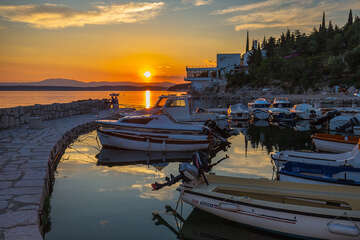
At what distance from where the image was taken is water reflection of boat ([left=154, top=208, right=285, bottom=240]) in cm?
662

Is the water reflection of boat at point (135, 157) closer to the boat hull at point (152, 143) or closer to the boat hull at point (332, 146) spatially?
the boat hull at point (152, 143)

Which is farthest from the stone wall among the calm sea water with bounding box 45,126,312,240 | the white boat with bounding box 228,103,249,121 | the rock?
the white boat with bounding box 228,103,249,121

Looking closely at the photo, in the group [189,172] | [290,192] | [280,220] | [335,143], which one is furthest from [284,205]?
[335,143]

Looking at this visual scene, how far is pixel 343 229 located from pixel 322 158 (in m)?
4.06

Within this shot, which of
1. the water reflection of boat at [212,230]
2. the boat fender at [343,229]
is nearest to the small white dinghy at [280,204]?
the boat fender at [343,229]

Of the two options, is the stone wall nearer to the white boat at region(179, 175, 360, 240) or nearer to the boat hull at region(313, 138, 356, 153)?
the white boat at region(179, 175, 360, 240)

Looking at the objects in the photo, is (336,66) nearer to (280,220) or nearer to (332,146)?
(332,146)

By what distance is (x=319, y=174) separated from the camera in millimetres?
9000

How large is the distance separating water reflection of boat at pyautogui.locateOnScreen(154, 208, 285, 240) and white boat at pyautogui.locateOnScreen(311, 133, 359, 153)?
8.40 metres

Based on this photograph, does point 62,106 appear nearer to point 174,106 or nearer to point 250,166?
point 174,106

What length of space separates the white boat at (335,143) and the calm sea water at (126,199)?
249 centimetres

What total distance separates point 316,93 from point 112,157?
46211mm

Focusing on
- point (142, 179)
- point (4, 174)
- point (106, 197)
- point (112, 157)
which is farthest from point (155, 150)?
point (4, 174)

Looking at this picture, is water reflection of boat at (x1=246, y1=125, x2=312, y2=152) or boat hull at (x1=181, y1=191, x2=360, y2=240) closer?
boat hull at (x1=181, y1=191, x2=360, y2=240)
